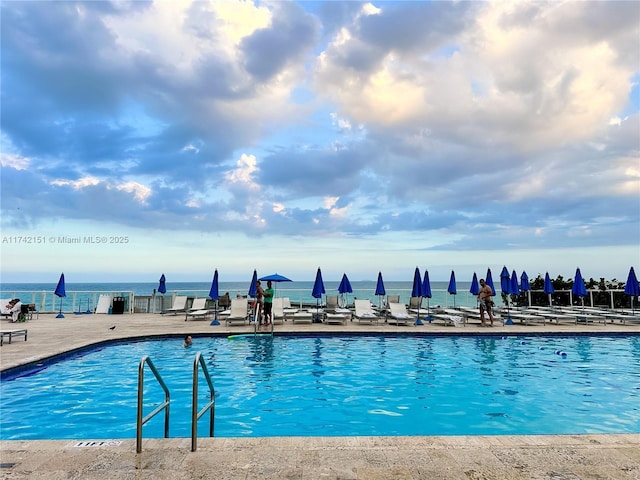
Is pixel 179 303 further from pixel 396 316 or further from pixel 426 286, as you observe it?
pixel 426 286

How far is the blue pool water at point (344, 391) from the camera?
5.45 metres

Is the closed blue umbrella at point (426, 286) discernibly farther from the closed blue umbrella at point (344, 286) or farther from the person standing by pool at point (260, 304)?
the person standing by pool at point (260, 304)

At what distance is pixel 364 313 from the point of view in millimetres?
14305

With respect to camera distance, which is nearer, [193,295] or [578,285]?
[578,285]

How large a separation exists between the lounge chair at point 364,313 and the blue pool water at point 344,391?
2784 millimetres

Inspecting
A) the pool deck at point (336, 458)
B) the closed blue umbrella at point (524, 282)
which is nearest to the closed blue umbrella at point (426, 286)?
the closed blue umbrella at point (524, 282)

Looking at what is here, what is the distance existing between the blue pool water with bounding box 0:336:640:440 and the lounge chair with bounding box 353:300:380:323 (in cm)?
278

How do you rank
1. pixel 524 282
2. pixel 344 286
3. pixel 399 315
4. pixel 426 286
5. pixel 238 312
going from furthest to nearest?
pixel 524 282, pixel 344 286, pixel 426 286, pixel 399 315, pixel 238 312

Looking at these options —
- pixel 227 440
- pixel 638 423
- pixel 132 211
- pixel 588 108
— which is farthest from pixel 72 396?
pixel 132 211

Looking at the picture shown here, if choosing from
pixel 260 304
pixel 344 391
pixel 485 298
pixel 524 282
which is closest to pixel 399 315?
pixel 485 298

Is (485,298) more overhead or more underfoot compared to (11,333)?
more overhead

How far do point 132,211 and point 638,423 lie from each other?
A: 1012 inches

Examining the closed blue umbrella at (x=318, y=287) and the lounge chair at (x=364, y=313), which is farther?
the closed blue umbrella at (x=318, y=287)

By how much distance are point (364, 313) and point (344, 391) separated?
741cm
